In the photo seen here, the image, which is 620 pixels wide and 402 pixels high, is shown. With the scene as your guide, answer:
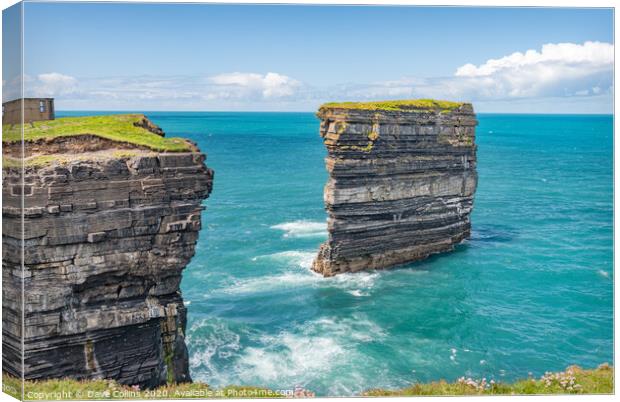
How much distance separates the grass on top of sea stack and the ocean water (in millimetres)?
12805

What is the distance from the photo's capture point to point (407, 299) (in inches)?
1677

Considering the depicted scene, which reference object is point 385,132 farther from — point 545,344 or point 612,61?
point 612,61

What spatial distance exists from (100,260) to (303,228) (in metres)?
39.3

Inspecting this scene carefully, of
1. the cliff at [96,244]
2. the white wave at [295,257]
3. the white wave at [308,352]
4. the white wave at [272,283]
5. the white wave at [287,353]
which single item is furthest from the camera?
the white wave at [295,257]

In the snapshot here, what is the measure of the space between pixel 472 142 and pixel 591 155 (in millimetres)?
47987

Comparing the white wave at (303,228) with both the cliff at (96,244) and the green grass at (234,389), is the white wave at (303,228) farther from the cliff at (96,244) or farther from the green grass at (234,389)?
the green grass at (234,389)

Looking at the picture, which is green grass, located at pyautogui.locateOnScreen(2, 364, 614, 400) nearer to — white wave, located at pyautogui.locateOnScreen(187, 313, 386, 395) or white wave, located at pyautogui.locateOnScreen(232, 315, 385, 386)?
white wave, located at pyautogui.locateOnScreen(187, 313, 386, 395)

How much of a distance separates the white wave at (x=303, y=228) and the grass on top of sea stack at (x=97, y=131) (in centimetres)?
3449

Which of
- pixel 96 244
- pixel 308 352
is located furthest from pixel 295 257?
pixel 96 244

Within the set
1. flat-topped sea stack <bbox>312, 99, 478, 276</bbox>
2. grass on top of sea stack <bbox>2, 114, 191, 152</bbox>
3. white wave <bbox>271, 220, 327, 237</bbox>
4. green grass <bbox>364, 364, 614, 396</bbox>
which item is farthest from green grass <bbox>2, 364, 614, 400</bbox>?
white wave <bbox>271, 220, 327, 237</bbox>

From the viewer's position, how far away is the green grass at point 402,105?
46.8 meters

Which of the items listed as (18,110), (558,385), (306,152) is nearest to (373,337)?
(558,385)

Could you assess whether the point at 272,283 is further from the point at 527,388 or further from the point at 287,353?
the point at 527,388

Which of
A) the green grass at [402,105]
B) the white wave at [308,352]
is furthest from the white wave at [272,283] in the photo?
the green grass at [402,105]
